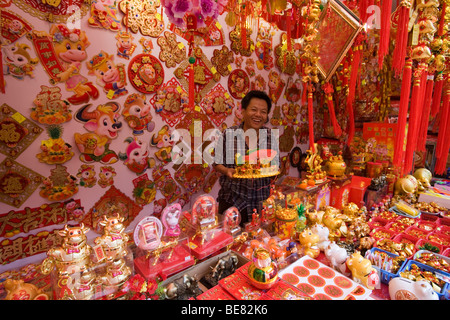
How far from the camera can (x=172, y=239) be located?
1267 mm

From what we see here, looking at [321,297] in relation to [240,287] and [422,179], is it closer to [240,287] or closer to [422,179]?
[240,287]

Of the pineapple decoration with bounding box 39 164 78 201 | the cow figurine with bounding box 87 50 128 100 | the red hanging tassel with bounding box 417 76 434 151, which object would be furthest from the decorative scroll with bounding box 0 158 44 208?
the red hanging tassel with bounding box 417 76 434 151

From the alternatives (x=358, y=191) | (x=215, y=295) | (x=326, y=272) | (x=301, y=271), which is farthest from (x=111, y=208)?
(x=358, y=191)

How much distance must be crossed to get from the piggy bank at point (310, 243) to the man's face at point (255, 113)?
1101 mm

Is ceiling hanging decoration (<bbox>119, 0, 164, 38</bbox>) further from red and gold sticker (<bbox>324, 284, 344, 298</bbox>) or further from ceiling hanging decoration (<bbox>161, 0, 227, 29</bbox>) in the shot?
red and gold sticker (<bbox>324, 284, 344, 298</bbox>)

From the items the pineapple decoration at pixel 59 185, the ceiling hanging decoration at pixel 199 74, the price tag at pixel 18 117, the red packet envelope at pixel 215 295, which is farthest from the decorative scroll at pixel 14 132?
the red packet envelope at pixel 215 295

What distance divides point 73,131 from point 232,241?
1846 millimetres

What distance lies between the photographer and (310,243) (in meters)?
1.47

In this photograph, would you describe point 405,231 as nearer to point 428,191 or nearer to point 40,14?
point 428,191

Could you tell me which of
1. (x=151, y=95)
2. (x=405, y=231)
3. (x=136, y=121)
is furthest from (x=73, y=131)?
(x=405, y=231)

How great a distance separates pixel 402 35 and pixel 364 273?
4.70 feet

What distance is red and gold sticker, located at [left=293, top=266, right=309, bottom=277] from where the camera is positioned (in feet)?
3.99

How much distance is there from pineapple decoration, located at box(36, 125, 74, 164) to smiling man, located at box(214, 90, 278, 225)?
145cm

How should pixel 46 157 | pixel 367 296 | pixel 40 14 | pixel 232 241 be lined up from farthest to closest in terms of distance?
pixel 46 157 < pixel 40 14 < pixel 232 241 < pixel 367 296
